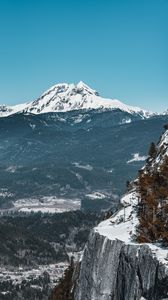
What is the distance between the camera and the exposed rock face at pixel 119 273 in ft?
232

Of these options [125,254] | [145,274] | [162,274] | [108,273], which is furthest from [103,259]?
[162,274]

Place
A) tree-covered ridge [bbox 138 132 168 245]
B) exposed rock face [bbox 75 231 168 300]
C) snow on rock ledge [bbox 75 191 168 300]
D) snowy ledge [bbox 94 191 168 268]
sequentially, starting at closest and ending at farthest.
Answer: exposed rock face [bbox 75 231 168 300] → snow on rock ledge [bbox 75 191 168 300] → snowy ledge [bbox 94 191 168 268] → tree-covered ridge [bbox 138 132 168 245]

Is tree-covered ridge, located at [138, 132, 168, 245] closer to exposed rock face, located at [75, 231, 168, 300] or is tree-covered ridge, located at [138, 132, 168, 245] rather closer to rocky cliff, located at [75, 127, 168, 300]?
rocky cliff, located at [75, 127, 168, 300]

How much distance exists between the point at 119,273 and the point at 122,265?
1723 mm

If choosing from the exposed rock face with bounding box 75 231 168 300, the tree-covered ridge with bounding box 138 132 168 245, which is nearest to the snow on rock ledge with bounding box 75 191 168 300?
the exposed rock face with bounding box 75 231 168 300

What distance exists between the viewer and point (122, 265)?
265 feet

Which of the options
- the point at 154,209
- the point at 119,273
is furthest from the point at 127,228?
the point at 119,273

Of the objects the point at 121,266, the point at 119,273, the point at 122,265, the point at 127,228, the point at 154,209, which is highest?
the point at 154,209

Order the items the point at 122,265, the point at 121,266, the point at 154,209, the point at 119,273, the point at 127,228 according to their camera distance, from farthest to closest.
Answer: the point at 127,228 < the point at 154,209 < the point at 119,273 < the point at 121,266 < the point at 122,265

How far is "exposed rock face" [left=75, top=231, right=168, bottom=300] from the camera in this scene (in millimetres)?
70625

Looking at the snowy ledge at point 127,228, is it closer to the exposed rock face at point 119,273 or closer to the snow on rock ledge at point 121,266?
the snow on rock ledge at point 121,266

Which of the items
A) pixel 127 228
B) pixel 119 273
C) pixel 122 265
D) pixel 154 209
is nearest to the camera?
pixel 122 265

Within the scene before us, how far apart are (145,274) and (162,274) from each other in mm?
6126

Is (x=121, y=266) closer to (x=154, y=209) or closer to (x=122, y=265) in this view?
(x=122, y=265)
